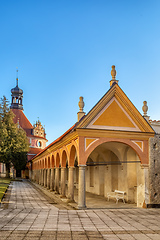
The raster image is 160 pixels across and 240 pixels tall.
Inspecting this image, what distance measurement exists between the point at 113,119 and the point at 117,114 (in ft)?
1.28

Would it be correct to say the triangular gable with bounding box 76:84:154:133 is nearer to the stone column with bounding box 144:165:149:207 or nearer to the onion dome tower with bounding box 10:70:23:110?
the stone column with bounding box 144:165:149:207

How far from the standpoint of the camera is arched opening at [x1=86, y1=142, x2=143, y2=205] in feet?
48.9

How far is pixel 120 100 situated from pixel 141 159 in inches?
127

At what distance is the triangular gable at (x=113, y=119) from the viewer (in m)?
12.8

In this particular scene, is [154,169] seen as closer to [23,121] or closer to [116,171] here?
[116,171]

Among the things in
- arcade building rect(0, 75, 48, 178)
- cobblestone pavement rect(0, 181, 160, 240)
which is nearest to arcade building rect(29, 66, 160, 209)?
cobblestone pavement rect(0, 181, 160, 240)

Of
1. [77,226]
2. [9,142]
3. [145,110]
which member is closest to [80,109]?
[145,110]

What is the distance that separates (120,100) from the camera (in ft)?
43.8

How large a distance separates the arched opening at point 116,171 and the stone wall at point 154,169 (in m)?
0.59

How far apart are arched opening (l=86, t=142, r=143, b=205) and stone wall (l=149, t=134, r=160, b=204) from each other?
1.94ft

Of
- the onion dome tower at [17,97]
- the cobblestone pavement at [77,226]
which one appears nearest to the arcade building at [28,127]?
the onion dome tower at [17,97]

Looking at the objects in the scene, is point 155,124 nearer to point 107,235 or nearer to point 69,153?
point 69,153

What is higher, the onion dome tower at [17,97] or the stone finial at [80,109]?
the onion dome tower at [17,97]

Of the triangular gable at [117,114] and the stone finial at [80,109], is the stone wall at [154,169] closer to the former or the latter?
the triangular gable at [117,114]
